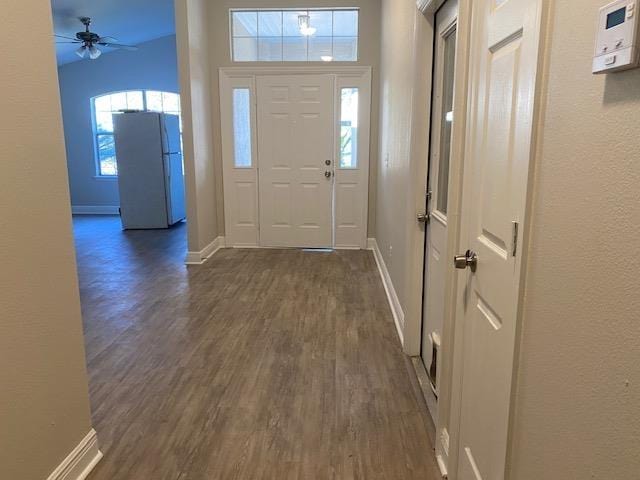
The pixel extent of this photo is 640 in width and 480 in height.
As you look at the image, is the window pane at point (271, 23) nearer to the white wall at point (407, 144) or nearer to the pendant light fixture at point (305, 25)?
the pendant light fixture at point (305, 25)

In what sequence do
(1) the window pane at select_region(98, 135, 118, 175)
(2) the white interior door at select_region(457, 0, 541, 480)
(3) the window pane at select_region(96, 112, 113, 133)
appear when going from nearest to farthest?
(2) the white interior door at select_region(457, 0, 541, 480) < (3) the window pane at select_region(96, 112, 113, 133) < (1) the window pane at select_region(98, 135, 118, 175)

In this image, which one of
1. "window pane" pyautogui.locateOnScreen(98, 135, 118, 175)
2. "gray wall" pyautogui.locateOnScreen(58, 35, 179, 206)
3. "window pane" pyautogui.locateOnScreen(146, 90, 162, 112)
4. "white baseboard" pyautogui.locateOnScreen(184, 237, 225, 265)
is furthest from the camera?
"window pane" pyautogui.locateOnScreen(98, 135, 118, 175)

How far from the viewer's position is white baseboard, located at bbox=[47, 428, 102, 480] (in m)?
1.77

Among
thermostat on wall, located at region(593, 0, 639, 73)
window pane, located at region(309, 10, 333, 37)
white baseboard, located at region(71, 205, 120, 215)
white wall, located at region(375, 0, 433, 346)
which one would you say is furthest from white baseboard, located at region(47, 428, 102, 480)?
white baseboard, located at region(71, 205, 120, 215)

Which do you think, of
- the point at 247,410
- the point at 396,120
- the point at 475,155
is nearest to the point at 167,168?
the point at 396,120

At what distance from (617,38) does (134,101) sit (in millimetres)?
9000

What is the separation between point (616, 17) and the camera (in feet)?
2.36

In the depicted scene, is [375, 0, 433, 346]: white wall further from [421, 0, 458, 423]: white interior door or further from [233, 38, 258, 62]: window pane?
[233, 38, 258, 62]: window pane

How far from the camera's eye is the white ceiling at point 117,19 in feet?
19.2

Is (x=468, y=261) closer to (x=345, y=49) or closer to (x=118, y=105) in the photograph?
(x=345, y=49)

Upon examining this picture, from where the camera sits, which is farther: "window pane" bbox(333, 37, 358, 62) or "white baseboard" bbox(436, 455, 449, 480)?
"window pane" bbox(333, 37, 358, 62)

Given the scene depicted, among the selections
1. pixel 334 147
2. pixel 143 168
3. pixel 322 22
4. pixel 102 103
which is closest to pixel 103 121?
pixel 102 103

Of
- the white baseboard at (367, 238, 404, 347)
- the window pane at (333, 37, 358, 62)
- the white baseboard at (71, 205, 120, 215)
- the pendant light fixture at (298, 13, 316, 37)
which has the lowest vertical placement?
the white baseboard at (367, 238, 404, 347)

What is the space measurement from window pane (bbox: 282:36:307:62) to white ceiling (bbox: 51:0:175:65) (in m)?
2.00
